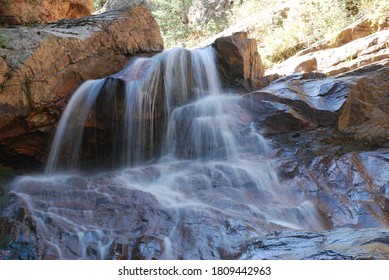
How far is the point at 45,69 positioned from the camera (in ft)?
23.4

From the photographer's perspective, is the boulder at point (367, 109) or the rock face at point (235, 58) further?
the rock face at point (235, 58)

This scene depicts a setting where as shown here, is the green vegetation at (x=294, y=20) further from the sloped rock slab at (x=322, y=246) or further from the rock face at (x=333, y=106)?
the sloped rock slab at (x=322, y=246)

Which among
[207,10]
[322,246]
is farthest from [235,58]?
[207,10]

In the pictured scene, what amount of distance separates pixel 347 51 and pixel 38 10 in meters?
8.50

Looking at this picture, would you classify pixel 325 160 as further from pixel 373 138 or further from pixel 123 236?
pixel 123 236

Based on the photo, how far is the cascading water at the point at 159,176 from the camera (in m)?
4.13

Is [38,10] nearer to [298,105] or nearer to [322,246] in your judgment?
[298,105]

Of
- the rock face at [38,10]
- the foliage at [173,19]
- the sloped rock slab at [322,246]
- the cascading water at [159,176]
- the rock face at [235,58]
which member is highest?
the foliage at [173,19]

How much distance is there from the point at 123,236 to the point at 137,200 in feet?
2.87

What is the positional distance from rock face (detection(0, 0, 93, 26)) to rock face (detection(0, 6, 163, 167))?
3.78 ft

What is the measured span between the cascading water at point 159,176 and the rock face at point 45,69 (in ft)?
1.20

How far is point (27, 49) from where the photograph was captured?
23.2 feet

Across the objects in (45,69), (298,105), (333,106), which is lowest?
(333,106)

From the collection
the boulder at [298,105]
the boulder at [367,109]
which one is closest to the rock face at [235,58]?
the boulder at [298,105]
